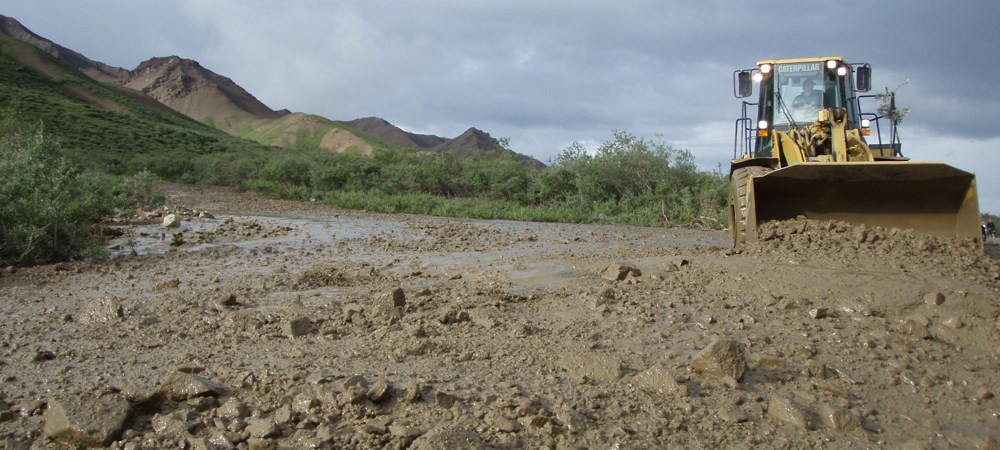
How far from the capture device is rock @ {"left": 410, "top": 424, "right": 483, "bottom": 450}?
3033 mm

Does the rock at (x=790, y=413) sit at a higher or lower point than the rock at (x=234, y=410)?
lower

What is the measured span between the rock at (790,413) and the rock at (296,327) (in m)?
3.06

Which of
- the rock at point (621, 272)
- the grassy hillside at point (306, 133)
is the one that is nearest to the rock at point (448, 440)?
the rock at point (621, 272)

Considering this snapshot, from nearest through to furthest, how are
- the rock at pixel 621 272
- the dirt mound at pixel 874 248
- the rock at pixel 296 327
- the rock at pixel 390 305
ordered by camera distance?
the rock at pixel 296 327 < the rock at pixel 390 305 < the dirt mound at pixel 874 248 < the rock at pixel 621 272

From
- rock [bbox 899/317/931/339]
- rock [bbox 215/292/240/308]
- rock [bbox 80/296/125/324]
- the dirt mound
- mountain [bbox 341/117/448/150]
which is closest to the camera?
rock [bbox 899/317/931/339]

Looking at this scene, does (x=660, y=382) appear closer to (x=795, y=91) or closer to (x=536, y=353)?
(x=536, y=353)

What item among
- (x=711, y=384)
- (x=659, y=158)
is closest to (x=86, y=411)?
(x=711, y=384)

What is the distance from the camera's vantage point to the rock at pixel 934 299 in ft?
16.9

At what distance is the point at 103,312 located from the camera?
5695 millimetres

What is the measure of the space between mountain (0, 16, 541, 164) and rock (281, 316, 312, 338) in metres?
69.4

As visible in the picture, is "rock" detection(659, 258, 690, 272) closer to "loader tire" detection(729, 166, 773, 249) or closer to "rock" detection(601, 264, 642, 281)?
"rock" detection(601, 264, 642, 281)

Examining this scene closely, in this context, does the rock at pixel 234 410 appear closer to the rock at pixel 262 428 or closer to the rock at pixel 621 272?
the rock at pixel 262 428

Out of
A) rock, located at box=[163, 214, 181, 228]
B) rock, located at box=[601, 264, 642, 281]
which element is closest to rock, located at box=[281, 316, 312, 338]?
rock, located at box=[601, 264, 642, 281]

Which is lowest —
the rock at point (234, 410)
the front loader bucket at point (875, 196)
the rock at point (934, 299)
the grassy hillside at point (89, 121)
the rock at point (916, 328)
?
the rock at point (234, 410)
